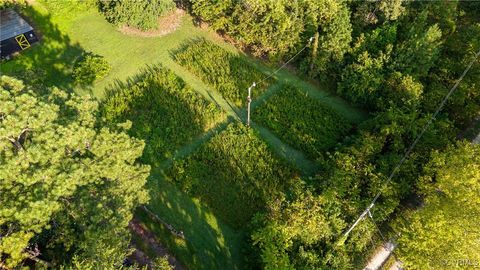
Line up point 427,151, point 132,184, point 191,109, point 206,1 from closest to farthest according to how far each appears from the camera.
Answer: point 132,184
point 427,151
point 191,109
point 206,1

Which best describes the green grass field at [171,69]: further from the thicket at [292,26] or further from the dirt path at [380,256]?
the dirt path at [380,256]

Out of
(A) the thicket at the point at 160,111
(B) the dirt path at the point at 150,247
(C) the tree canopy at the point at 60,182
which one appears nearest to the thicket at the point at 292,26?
(A) the thicket at the point at 160,111

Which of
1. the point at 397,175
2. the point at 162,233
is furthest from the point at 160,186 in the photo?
the point at 397,175

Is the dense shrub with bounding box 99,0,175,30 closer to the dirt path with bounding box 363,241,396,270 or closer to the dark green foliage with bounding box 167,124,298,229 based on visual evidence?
the dark green foliage with bounding box 167,124,298,229

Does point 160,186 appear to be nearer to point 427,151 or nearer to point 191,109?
A: point 191,109

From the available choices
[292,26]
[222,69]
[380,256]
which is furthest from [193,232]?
[292,26]

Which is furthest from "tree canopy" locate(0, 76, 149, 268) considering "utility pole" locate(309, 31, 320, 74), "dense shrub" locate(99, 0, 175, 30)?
"utility pole" locate(309, 31, 320, 74)
